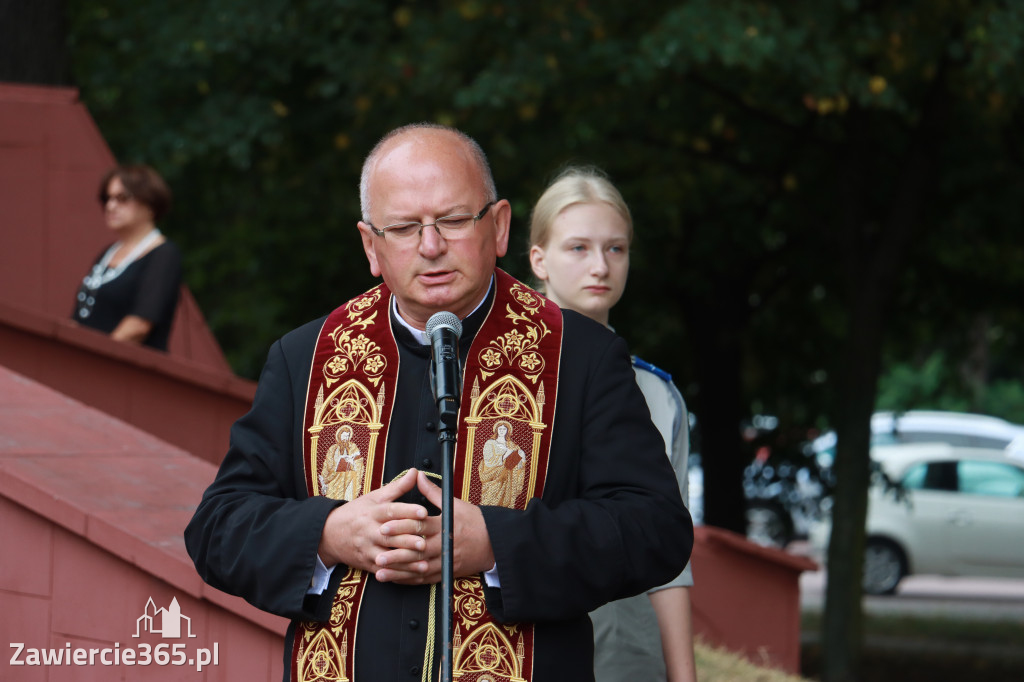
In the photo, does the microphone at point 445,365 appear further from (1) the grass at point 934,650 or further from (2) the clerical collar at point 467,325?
(1) the grass at point 934,650

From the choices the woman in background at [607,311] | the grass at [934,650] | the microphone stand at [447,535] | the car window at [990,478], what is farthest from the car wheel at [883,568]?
the microphone stand at [447,535]

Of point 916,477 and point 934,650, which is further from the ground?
point 916,477

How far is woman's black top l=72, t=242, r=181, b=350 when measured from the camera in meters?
6.48

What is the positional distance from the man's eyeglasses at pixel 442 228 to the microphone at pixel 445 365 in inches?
7.0

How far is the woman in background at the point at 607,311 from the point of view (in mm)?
3150

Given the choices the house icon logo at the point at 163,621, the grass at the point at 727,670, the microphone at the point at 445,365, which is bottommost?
the grass at the point at 727,670

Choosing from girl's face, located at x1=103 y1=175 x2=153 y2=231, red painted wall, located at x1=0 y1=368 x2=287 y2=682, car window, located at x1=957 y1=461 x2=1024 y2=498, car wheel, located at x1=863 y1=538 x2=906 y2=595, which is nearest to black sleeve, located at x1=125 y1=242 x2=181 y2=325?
girl's face, located at x1=103 y1=175 x2=153 y2=231

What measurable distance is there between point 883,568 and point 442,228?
1568 centimetres

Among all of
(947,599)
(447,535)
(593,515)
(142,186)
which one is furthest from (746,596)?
(947,599)

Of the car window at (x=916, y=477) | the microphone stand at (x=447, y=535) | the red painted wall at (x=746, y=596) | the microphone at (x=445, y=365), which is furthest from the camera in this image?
the car window at (x=916, y=477)

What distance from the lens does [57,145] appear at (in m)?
8.59

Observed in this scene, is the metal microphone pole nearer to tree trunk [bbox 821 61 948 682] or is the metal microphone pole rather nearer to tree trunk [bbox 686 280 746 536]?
tree trunk [bbox 821 61 948 682]

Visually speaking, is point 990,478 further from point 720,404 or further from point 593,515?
point 593,515

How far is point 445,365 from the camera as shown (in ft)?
7.70
